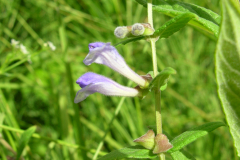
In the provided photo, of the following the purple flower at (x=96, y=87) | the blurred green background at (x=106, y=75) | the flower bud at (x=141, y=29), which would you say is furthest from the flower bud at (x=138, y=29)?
the blurred green background at (x=106, y=75)

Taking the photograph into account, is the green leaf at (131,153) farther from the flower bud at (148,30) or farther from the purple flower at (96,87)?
the flower bud at (148,30)

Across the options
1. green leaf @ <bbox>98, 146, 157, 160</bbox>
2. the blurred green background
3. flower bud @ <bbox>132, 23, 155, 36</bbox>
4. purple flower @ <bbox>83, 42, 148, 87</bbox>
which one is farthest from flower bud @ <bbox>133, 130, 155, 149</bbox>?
the blurred green background

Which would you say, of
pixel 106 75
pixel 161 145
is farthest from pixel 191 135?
pixel 106 75

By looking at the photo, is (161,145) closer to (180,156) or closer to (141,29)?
(180,156)

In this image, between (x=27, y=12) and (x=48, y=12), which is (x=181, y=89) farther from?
(x=27, y=12)

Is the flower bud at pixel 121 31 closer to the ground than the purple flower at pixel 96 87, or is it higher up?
higher up

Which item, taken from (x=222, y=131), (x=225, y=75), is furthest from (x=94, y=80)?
(x=222, y=131)
